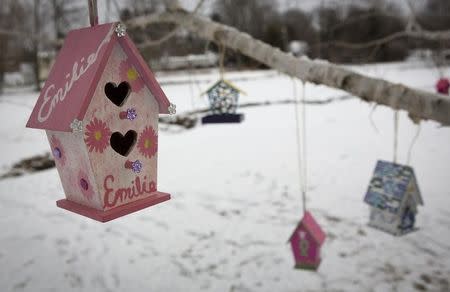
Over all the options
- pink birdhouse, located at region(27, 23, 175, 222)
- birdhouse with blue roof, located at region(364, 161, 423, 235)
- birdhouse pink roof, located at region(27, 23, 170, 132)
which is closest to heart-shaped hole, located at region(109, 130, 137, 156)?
pink birdhouse, located at region(27, 23, 175, 222)

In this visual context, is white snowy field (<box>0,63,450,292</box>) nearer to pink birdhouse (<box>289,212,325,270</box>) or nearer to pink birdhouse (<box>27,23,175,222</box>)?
pink birdhouse (<box>289,212,325,270</box>)

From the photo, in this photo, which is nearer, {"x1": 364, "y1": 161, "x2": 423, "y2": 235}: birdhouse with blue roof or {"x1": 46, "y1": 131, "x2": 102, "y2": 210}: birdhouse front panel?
{"x1": 46, "y1": 131, "x2": 102, "y2": 210}: birdhouse front panel

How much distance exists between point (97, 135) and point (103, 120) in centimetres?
7

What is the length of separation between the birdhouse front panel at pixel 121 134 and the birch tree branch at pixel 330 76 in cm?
96

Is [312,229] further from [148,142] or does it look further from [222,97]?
[148,142]

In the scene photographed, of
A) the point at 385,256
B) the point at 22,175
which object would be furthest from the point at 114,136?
the point at 22,175

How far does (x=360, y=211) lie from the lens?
5609 millimetres

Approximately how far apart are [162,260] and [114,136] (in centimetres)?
336

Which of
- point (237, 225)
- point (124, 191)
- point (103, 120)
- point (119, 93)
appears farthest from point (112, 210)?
point (237, 225)

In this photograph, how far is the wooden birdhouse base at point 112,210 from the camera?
1525mm

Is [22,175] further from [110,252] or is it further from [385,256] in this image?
[385,256]

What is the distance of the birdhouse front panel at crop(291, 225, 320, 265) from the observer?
3.13 m

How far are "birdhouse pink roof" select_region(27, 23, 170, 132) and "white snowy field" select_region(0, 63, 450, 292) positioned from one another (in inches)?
62.8

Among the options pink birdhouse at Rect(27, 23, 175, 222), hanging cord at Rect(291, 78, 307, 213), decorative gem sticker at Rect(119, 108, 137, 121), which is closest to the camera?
pink birdhouse at Rect(27, 23, 175, 222)
